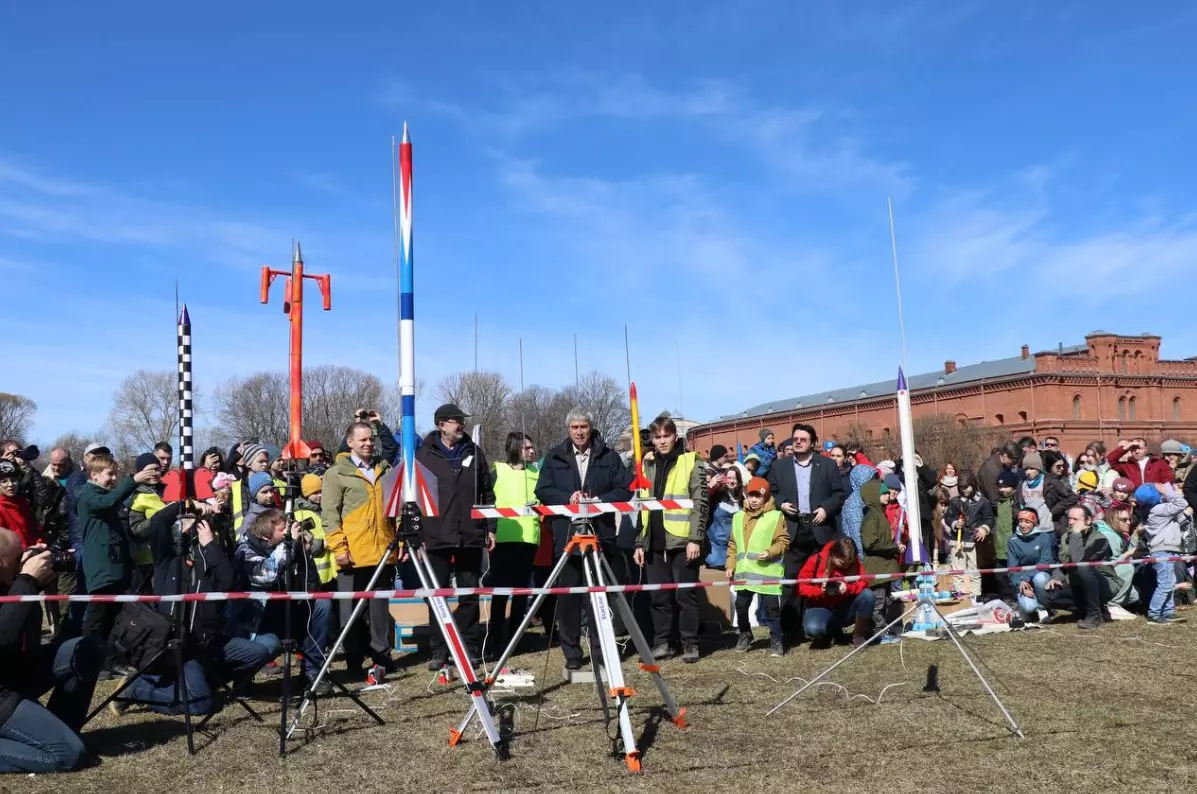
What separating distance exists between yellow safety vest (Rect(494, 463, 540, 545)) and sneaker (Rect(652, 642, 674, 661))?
1.62 m

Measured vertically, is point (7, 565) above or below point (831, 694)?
above

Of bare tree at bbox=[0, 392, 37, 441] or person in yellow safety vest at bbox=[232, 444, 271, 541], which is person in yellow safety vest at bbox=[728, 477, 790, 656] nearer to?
person in yellow safety vest at bbox=[232, 444, 271, 541]

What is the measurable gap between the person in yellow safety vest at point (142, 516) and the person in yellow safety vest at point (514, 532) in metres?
3.14

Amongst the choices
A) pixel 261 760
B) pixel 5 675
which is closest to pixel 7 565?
pixel 5 675

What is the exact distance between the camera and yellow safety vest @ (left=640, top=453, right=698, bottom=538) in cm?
998

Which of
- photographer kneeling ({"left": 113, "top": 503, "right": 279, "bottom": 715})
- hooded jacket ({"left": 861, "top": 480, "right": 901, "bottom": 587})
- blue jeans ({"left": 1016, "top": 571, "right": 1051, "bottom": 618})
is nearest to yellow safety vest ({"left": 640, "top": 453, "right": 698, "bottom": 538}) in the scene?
hooded jacket ({"left": 861, "top": 480, "right": 901, "bottom": 587})

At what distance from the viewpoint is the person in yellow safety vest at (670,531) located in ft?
32.2

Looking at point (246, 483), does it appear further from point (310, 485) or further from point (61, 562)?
point (61, 562)

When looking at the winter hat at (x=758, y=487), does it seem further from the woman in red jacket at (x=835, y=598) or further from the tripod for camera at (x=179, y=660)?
the tripod for camera at (x=179, y=660)

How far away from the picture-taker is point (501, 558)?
34.4ft

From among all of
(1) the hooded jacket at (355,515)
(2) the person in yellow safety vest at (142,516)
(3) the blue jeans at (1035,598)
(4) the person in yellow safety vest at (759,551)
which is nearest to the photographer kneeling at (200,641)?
(2) the person in yellow safety vest at (142,516)

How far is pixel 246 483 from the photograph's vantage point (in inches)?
469

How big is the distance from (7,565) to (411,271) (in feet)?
9.59

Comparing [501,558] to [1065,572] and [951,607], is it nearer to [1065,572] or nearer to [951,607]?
[951,607]
